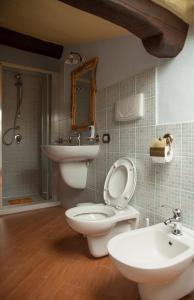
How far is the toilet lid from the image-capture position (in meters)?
1.84

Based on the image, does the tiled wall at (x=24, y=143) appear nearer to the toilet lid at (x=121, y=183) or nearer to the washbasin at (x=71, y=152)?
the washbasin at (x=71, y=152)

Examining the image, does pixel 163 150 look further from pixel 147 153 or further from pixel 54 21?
pixel 54 21

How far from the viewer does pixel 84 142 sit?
270 centimetres

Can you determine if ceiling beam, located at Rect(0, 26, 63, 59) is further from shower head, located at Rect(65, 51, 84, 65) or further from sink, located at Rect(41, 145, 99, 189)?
sink, located at Rect(41, 145, 99, 189)

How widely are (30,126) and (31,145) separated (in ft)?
1.07

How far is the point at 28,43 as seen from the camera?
9.67 ft

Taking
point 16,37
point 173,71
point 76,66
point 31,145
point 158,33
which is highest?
point 16,37

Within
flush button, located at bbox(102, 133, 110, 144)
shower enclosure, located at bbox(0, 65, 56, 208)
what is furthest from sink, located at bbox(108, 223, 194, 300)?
shower enclosure, located at bbox(0, 65, 56, 208)

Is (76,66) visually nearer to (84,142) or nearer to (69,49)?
(69,49)

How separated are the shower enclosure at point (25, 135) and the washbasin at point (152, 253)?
2.24m

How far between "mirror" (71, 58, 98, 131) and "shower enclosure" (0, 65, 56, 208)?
2.31ft

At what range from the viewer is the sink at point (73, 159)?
2295 mm

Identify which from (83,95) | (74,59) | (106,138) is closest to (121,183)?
(106,138)

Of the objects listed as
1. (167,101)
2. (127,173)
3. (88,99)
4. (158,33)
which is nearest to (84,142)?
(88,99)
